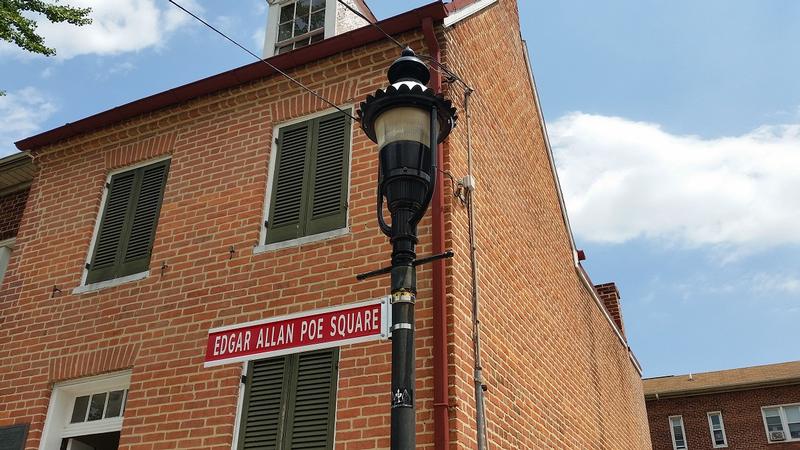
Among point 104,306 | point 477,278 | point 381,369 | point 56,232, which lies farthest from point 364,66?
point 56,232

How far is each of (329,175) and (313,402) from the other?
99.3 inches

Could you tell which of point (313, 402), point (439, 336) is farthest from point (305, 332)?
point (313, 402)

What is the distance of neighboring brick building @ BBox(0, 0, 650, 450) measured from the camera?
620 centimetres

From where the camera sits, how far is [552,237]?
1116cm

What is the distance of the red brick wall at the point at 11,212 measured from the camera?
33.2 feet

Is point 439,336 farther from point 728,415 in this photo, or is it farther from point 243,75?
point 728,415

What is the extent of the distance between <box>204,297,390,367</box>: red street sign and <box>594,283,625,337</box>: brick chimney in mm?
13245

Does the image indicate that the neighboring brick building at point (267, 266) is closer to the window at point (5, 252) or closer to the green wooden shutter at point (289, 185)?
the green wooden shutter at point (289, 185)

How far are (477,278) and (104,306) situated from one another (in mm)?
4376

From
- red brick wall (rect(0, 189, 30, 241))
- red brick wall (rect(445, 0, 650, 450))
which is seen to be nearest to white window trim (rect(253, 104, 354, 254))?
red brick wall (rect(445, 0, 650, 450))

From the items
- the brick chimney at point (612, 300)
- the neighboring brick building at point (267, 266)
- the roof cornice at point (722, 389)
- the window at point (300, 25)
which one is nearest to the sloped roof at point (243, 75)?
the neighboring brick building at point (267, 266)

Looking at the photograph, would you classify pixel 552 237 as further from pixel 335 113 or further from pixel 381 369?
pixel 381 369

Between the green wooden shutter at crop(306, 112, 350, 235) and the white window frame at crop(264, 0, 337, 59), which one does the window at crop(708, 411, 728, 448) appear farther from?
the green wooden shutter at crop(306, 112, 350, 235)

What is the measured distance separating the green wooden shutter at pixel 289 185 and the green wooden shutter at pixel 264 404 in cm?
144
